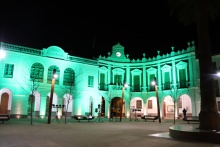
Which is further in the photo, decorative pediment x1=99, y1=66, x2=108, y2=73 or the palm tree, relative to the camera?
decorative pediment x1=99, y1=66, x2=108, y2=73

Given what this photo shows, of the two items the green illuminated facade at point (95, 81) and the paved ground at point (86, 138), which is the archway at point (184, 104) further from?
the paved ground at point (86, 138)

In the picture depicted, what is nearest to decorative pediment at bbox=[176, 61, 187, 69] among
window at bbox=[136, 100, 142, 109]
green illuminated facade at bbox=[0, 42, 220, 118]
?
green illuminated facade at bbox=[0, 42, 220, 118]

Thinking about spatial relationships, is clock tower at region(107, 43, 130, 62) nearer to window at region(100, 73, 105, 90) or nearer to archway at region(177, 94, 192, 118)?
window at region(100, 73, 105, 90)

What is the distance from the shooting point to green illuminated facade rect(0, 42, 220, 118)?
102ft

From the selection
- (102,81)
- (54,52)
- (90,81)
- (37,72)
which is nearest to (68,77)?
(90,81)

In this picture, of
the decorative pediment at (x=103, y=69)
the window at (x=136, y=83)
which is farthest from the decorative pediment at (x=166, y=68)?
the decorative pediment at (x=103, y=69)

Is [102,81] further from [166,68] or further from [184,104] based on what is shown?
[184,104]

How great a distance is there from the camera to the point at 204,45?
12664mm

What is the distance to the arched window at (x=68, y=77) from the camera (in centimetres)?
3584

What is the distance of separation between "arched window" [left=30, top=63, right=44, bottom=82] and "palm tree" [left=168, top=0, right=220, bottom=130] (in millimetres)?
25201

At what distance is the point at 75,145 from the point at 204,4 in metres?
10.9

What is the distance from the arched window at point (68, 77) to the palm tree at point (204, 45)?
2536 centimetres

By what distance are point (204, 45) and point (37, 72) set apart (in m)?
27.0

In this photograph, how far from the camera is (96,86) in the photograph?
3866 cm
